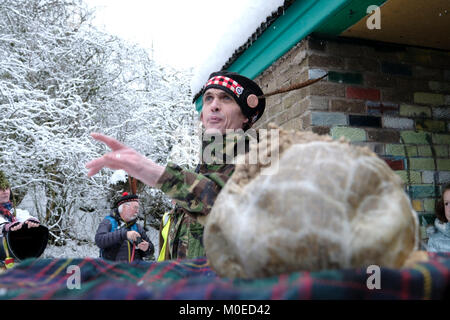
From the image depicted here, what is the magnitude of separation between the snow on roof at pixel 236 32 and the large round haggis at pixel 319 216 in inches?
88.0

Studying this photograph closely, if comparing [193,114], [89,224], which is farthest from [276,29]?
[89,224]

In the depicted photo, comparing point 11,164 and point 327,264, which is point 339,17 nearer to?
point 327,264

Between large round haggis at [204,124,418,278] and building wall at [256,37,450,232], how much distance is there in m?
1.83

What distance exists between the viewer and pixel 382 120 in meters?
2.73

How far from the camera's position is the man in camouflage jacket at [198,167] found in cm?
124

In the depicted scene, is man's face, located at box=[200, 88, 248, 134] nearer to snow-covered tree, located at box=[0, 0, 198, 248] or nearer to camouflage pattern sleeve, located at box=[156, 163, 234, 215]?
camouflage pattern sleeve, located at box=[156, 163, 234, 215]

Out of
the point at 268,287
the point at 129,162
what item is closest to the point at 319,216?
the point at 268,287

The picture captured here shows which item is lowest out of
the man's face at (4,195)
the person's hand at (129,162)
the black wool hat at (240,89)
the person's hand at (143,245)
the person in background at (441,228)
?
the person's hand at (143,245)

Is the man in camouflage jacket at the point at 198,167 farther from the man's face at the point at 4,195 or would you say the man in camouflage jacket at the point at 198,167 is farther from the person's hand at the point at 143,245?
the man's face at the point at 4,195

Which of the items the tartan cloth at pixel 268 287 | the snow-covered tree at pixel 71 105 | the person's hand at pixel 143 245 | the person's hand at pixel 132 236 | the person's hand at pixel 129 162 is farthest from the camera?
the snow-covered tree at pixel 71 105

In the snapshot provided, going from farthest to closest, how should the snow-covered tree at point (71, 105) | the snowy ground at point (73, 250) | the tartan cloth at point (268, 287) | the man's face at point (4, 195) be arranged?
the snowy ground at point (73, 250) < the snow-covered tree at point (71, 105) < the man's face at point (4, 195) < the tartan cloth at point (268, 287)

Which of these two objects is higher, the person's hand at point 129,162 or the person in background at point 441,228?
the person's hand at point 129,162

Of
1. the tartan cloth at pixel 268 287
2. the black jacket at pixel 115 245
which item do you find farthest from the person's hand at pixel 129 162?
the black jacket at pixel 115 245

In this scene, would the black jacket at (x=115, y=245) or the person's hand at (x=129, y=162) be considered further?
the black jacket at (x=115, y=245)
